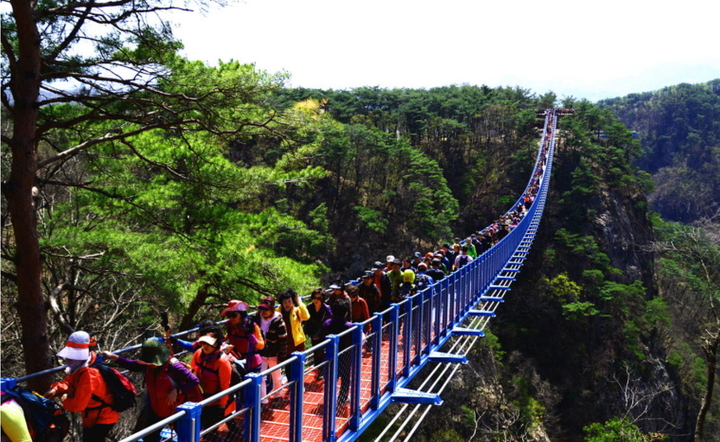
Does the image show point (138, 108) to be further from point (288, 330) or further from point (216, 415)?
point (216, 415)

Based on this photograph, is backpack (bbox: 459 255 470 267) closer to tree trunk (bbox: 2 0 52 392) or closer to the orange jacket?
tree trunk (bbox: 2 0 52 392)

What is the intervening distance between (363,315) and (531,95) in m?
60.9

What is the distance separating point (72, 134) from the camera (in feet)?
24.5

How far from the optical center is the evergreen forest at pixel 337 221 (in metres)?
6.34

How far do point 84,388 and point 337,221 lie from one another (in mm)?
34939

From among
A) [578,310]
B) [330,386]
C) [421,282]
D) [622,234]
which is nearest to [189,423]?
[330,386]

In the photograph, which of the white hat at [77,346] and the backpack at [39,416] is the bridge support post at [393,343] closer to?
the white hat at [77,346]

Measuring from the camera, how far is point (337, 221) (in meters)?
37.7

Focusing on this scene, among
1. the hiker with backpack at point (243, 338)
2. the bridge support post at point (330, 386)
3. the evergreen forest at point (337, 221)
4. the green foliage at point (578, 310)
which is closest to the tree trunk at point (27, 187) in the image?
the evergreen forest at point (337, 221)

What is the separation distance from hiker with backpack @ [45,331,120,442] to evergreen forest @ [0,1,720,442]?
2.74 m

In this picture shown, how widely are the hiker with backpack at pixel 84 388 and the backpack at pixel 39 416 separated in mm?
79

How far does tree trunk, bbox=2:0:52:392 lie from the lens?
17.0 ft

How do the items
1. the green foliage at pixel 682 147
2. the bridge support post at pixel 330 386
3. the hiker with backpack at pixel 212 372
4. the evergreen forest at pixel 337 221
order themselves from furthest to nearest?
the green foliage at pixel 682 147, the evergreen forest at pixel 337 221, the bridge support post at pixel 330 386, the hiker with backpack at pixel 212 372

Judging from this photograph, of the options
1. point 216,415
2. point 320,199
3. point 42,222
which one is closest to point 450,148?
point 320,199
